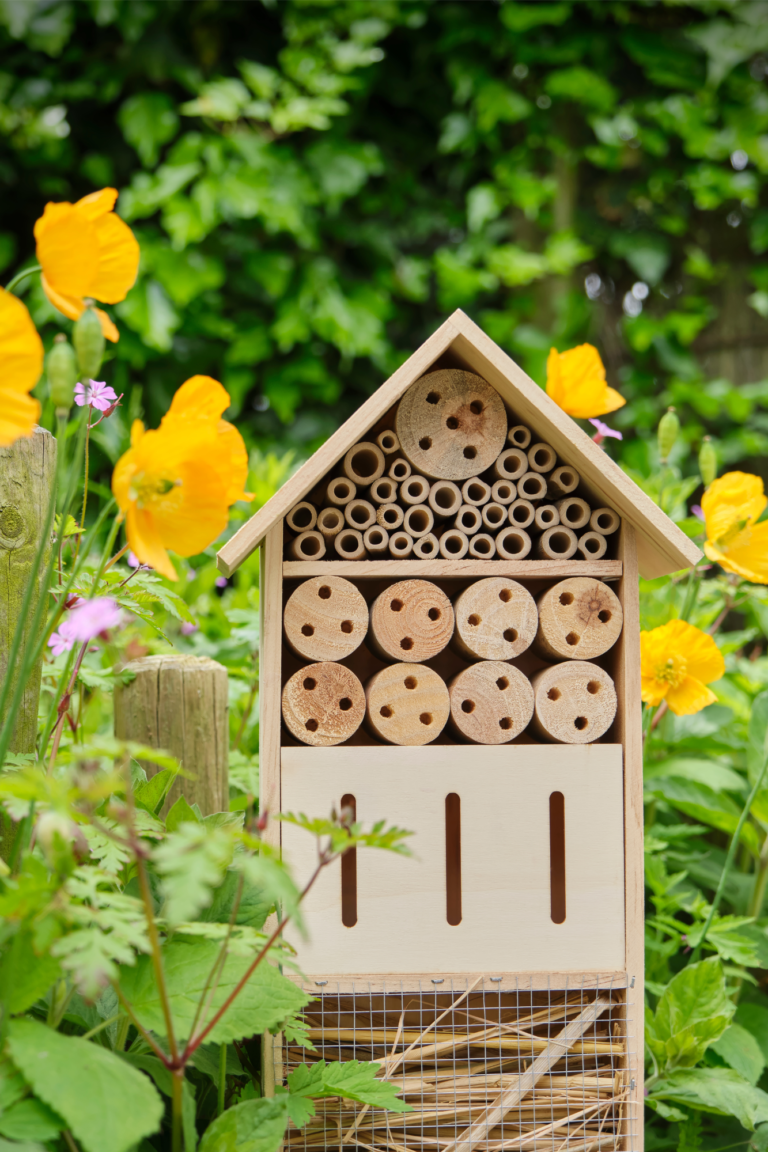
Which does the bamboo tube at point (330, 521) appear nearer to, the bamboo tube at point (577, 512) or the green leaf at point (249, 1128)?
the bamboo tube at point (577, 512)

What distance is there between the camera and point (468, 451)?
0.88m

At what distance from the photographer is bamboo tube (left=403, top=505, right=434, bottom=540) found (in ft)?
2.82

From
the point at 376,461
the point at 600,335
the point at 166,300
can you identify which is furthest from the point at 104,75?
the point at 376,461

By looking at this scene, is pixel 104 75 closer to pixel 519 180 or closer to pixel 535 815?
pixel 519 180

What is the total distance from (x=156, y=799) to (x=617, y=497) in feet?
1.77

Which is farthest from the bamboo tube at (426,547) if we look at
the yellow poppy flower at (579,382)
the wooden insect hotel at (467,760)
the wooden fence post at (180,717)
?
the wooden fence post at (180,717)

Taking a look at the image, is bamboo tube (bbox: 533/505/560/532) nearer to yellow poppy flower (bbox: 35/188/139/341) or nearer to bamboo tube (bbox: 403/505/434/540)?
bamboo tube (bbox: 403/505/434/540)

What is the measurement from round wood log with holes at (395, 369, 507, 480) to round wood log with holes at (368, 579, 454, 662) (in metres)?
0.12

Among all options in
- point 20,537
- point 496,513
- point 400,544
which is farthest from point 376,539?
point 20,537

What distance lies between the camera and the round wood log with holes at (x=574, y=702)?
0.85 meters

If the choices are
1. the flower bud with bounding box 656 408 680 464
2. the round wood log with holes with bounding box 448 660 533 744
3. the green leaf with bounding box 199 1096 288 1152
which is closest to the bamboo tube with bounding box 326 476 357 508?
the round wood log with holes with bounding box 448 660 533 744

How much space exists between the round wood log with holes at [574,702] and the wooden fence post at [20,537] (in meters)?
0.49

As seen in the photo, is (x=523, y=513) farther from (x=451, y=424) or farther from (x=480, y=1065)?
(x=480, y=1065)

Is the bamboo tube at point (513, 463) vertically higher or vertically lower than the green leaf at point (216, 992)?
higher
